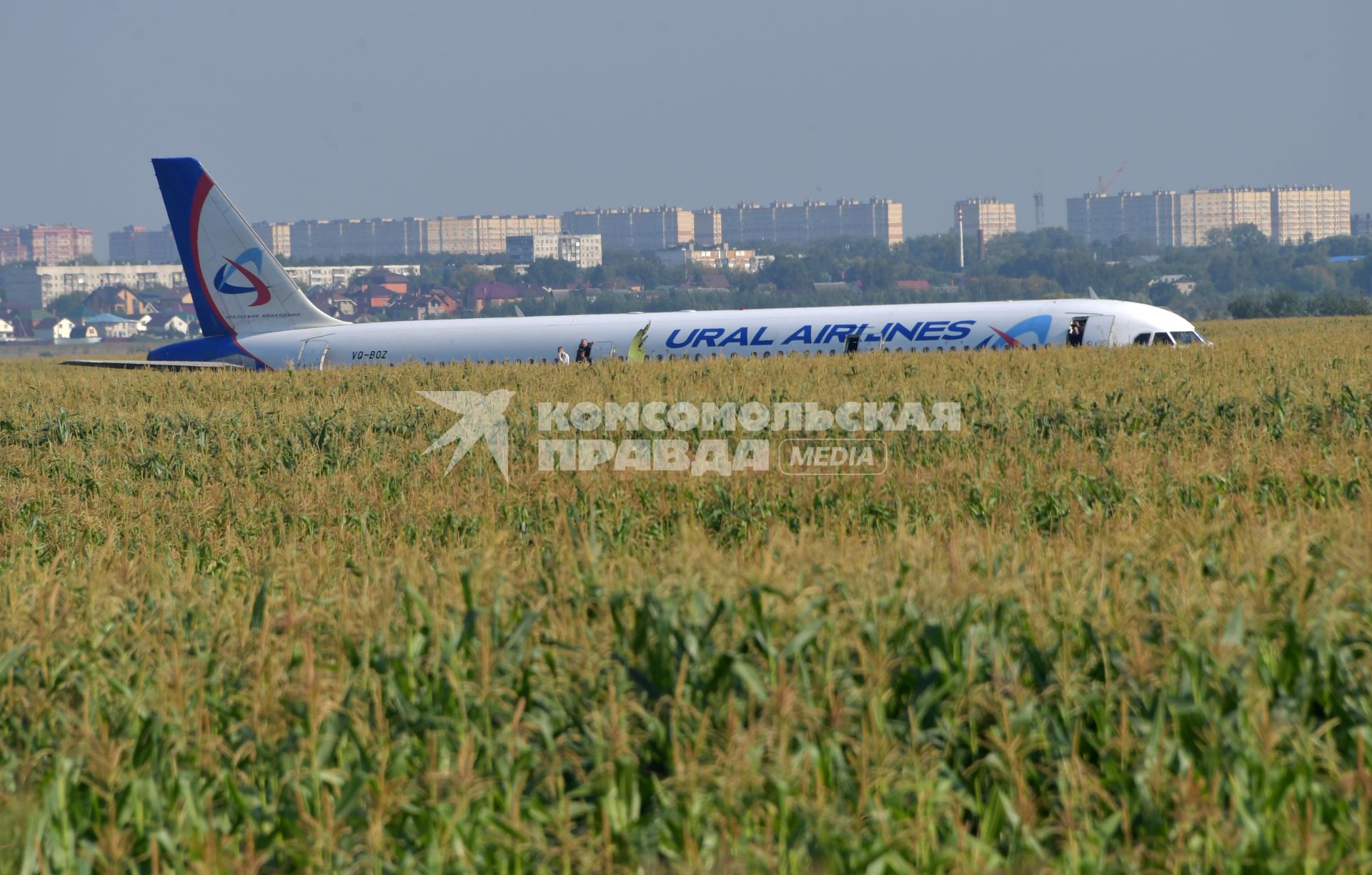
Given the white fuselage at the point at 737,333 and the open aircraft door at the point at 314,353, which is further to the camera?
the open aircraft door at the point at 314,353

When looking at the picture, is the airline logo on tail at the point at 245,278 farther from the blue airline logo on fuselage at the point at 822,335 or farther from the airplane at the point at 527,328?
the blue airline logo on fuselage at the point at 822,335

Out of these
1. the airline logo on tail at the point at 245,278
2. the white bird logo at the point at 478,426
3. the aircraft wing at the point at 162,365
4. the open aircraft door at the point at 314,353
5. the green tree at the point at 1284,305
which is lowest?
the white bird logo at the point at 478,426

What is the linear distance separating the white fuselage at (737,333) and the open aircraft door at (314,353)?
0.10 ft

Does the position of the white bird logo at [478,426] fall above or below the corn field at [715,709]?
above

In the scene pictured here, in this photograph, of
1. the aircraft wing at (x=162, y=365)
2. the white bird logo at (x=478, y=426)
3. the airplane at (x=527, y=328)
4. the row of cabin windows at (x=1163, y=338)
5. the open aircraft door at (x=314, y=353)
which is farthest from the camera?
the open aircraft door at (x=314, y=353)

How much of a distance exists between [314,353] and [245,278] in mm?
3775

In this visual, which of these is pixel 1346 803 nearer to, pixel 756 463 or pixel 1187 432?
pixel 756 463

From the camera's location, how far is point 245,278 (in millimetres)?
44562

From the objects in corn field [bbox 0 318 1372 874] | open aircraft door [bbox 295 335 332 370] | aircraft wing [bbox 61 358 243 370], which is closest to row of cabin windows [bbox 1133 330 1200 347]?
open aircraft door [bbox 295 335 332 370]

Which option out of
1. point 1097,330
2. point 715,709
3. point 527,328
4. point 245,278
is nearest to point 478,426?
point 715,709

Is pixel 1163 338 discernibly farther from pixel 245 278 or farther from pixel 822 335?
pixel 245 278

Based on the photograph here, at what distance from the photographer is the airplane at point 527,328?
37.4m

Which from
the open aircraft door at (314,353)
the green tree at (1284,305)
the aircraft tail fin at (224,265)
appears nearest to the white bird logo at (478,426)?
the open aircraft door at (314,353)

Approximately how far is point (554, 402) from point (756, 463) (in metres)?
6.96
